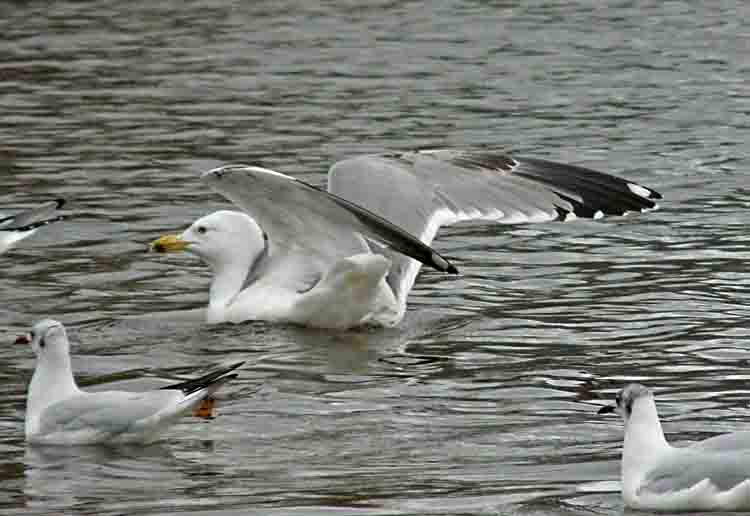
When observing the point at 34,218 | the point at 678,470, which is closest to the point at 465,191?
the point at 34,218

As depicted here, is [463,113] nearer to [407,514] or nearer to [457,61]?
[457,61]

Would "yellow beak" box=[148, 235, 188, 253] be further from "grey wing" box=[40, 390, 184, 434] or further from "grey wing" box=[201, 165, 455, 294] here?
"grey wing" box=[40, 390, 184, 434]

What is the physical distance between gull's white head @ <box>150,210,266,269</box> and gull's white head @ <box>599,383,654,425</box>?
4.49 meters

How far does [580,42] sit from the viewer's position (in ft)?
75.5

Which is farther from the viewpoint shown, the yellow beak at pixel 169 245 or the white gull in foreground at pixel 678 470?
the yellow beak at pixel 169 245

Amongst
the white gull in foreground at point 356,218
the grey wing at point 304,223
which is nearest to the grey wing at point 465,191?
the white gull in foreground at point 356,218

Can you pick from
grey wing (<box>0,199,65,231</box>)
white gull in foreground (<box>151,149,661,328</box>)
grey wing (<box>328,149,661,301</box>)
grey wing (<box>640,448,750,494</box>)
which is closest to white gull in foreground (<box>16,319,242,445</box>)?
white gull in foreground (<box>151,149,661,328</box>)

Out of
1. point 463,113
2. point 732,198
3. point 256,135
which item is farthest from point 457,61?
point 732,198

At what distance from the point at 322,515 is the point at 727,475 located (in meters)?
1.37

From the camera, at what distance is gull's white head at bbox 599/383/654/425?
7.30 meters

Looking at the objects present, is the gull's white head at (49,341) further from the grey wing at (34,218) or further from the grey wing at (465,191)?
the grey wing at (34,218)

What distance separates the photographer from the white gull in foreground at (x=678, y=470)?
678cm

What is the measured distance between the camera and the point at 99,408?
27.9ft

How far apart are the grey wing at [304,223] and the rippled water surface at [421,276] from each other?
44cm
